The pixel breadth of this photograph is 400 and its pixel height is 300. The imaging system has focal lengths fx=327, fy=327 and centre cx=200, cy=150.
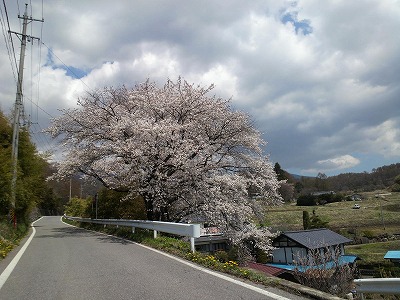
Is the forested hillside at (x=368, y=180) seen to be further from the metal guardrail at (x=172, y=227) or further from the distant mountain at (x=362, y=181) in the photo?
the metal guardrail at (x=172, y=227)

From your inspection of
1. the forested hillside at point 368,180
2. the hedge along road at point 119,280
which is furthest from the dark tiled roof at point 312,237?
the forested hillside at point 368,180

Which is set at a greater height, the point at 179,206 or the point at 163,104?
the point at 163,104

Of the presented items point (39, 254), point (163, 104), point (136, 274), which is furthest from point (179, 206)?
point (136, 274)

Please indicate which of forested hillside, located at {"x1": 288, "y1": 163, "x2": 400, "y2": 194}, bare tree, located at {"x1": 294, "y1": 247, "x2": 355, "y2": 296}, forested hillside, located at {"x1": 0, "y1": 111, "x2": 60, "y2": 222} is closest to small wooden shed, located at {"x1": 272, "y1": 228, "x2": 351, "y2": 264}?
forested hillside, located at {"x1": 0, "y1": 111, "x2": 60, "y2": 222}

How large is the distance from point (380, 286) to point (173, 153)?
43.1 feet

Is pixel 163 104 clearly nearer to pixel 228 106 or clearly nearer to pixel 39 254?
pixel 228 106

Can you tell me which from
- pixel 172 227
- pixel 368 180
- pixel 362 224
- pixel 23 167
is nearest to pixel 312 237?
pixel 172 227

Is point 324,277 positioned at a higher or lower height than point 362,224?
higher

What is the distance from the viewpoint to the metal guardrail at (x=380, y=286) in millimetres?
4188

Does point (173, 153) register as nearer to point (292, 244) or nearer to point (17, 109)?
point (17, 109)

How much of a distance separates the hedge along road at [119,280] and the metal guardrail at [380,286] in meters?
0.96

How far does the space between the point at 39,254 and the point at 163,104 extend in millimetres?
10811

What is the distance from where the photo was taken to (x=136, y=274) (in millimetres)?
6770

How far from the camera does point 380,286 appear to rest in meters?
4.39
